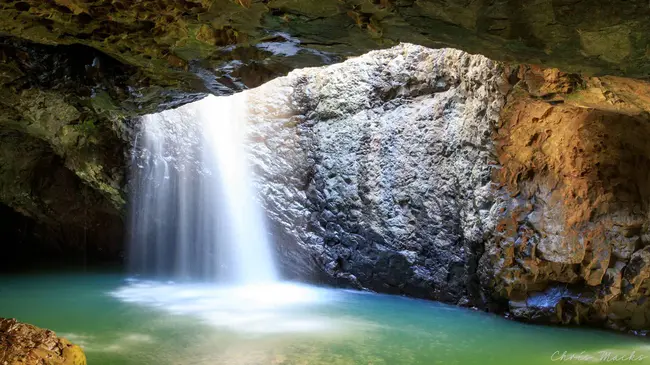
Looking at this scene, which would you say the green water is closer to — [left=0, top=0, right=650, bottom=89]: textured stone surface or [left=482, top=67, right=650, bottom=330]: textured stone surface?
[left=482, top=67, right=650, bottom=330]: textured stone surface

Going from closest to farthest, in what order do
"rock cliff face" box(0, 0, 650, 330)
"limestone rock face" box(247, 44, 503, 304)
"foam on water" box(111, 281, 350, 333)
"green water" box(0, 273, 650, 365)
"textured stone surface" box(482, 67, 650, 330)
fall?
"rock cliff face" box(0, 0, 650, 330), "green water" box(0, 273, 650, 365), "textured stone surface" box(482, 67, 650, 330), "foam on water" box(111, 281, 350, 333), "limestone rock face" box(247, 44, 503, 304)

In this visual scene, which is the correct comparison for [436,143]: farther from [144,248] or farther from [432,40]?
[144,248]

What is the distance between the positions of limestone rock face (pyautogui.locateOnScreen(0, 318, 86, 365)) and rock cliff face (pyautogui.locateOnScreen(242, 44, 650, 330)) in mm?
4707

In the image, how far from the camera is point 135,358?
461 cm

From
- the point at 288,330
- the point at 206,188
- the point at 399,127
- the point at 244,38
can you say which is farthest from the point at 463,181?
the point at 206,188

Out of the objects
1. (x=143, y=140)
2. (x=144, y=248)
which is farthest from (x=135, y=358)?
(x=144, y=248)

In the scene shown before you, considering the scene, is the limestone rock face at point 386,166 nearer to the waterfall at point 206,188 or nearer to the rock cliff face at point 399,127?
the rock cliff face at point 399,127

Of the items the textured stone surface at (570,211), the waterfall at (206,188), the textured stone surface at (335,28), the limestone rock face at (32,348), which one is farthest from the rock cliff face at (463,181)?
the limestone rock face at (32,348)

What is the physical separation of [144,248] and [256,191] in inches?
138

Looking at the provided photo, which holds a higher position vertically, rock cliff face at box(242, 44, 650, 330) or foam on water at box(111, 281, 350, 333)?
rock cliff face at box(242, 44, 650, 330)

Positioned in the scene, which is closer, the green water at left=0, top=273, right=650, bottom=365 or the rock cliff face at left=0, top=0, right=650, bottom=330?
the rock cliff face at left=0, top=0, right=650, bottom=330

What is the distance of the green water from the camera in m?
4.76

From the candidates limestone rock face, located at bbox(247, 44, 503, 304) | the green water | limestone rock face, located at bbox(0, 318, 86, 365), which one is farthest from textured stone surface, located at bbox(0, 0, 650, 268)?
the green water

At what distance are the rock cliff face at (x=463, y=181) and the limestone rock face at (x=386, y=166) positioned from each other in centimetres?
2
